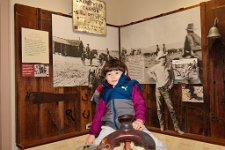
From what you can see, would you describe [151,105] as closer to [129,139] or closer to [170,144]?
[170,144]

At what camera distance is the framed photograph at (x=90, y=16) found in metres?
1.86

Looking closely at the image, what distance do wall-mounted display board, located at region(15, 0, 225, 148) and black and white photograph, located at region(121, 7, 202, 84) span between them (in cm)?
3

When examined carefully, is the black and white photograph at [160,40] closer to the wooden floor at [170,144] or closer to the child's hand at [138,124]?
the wooden floor at [170,144]

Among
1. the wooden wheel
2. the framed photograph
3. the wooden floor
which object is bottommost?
the wooden floor

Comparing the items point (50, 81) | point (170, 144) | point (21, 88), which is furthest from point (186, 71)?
point (21, 88)

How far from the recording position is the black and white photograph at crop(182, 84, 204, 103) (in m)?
1.61

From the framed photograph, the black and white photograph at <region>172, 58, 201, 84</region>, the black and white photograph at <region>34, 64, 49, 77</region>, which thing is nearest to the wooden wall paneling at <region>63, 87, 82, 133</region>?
the black and white photograph at <region>34, 64, 49, 77</region>

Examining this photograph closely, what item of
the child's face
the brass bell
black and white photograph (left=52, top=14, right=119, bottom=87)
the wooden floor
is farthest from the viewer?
black and white photograph (left=52, top=14, right=119, bottom=87)

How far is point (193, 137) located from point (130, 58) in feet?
2.97

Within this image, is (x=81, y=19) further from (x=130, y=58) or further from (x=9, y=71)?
(x=9, y=71)

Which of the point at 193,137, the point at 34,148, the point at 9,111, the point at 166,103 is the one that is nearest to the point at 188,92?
the point at 166,103

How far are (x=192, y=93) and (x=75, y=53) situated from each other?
1.00m

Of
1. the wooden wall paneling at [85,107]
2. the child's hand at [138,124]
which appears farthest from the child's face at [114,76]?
the wooden wall paneling at [85,107]

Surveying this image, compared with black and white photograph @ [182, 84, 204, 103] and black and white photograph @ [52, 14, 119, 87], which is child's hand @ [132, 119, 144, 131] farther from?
black and white photograph @ [52, 14, 119, 87]
